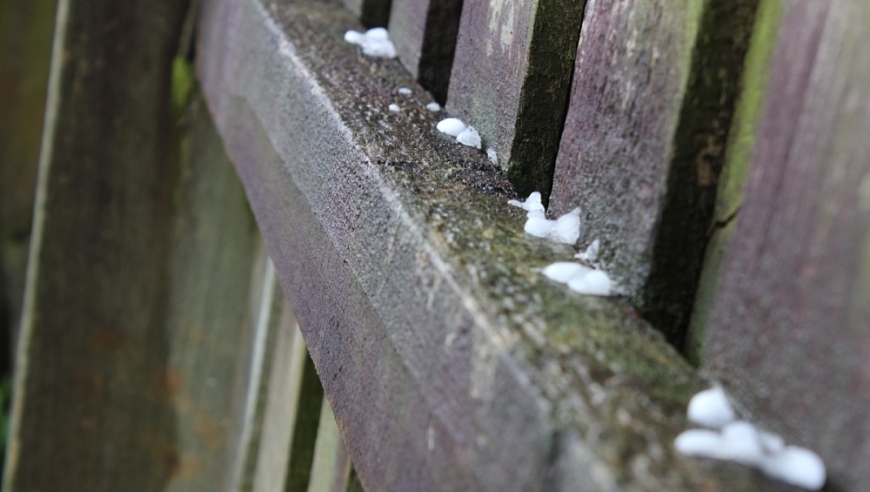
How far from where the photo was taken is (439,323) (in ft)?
1.98

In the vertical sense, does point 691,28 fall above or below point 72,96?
above

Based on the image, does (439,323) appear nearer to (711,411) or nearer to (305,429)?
(711,411)

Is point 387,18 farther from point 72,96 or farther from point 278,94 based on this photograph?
point 72,96

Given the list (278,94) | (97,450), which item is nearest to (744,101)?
(278,94)

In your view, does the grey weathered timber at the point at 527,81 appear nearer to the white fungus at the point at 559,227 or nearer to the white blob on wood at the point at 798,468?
the white fungus at the point at 559,227

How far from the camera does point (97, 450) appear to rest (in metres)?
2.14

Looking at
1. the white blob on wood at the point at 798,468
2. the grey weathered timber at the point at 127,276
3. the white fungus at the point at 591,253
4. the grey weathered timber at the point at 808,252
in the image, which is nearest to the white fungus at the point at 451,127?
the white fungus at the point at 591,253

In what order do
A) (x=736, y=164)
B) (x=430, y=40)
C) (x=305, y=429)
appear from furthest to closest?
(x=305, y=429)
(x=430, y=40)
(x=736, y=164)

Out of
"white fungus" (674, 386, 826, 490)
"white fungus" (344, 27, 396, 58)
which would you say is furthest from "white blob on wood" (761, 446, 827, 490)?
"white fungus" (344, 27, 396, 58)

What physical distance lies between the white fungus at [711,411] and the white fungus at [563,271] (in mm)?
148

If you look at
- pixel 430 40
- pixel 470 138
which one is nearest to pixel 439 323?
Answer: pixel 470 138

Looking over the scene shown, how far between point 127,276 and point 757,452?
1823mm

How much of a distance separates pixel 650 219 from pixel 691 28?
0.42 feet

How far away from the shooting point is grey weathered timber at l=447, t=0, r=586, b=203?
2.56 feet
